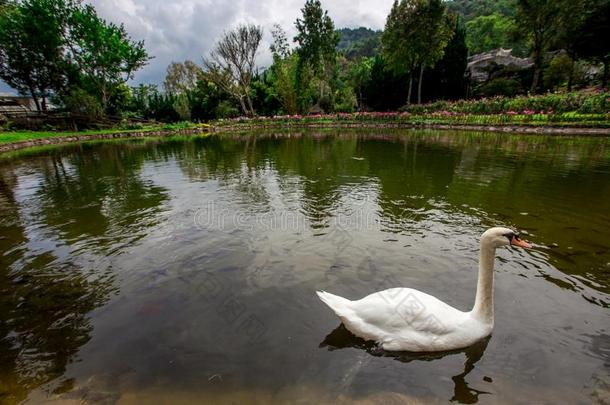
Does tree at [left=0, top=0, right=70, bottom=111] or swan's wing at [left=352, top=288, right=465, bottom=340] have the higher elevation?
tree at [left=0, top=0, right=70, bottom=111]

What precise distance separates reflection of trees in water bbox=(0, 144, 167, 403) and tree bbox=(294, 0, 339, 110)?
135 ft

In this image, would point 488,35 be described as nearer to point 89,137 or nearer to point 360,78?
point 360,78

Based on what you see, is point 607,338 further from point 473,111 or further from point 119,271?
point 473,111

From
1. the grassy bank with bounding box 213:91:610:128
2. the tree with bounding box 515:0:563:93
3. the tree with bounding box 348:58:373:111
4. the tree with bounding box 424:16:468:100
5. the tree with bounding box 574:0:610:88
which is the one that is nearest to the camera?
the grassy bank with bounding box 213:91:610:128

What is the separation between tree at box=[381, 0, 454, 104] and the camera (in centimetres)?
3450

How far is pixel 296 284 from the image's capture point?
409 cm

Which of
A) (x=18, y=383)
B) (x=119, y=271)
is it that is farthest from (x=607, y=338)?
(x=119, y=271)

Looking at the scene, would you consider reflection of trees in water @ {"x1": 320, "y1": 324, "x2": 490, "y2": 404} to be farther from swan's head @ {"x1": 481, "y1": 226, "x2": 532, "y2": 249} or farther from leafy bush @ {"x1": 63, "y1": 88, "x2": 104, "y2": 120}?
leafy bush @ {"x1": 63, "y1": 88, "x2": 104, "y2": 120}

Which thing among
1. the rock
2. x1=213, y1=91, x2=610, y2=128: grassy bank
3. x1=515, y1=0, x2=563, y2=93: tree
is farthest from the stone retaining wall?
the rock

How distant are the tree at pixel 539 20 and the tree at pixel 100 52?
1758 inches

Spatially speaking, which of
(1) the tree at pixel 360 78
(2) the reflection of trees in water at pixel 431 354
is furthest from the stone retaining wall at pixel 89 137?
(2) the reflection of trees in water at pixel 431 354

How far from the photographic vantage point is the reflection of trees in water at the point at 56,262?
294 centimetres

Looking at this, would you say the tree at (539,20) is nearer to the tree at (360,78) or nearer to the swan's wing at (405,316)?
the tree at (360,78)

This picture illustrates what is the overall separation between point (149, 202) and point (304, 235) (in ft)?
15.4
